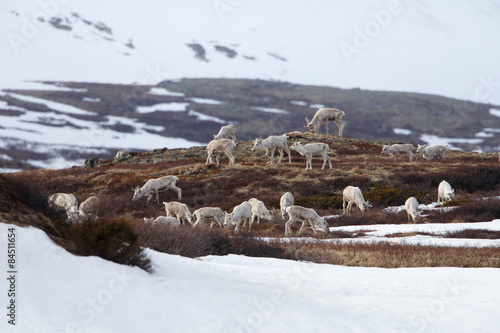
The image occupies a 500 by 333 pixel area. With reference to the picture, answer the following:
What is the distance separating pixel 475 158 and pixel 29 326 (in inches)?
1708

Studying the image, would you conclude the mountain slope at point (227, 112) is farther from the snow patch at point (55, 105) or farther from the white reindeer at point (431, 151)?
the white reindeer at point (431, 151)

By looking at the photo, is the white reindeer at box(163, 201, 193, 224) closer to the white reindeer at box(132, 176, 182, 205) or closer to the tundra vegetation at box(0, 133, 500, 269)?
the tundra vegetation at box(0, 133, 500, 269)

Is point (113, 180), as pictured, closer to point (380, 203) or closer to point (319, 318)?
point (380, 203)

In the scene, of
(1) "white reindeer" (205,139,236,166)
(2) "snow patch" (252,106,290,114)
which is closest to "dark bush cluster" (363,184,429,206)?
(1) "white reindeer" (205,139,236,166)

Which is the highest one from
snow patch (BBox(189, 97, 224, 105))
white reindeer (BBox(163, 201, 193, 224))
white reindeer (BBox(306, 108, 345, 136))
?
snow patch (BBox(189, 97, 224, 105))

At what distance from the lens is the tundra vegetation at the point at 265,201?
257 inches

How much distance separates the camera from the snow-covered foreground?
16.0ft

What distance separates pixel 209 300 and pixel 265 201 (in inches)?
819

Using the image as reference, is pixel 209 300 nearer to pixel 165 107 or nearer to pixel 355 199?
pixel 355 199

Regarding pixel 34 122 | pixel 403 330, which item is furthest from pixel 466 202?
pixel 34 122

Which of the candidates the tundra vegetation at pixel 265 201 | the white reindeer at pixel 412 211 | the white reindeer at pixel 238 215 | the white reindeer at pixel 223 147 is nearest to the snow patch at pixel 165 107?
the tundra vegetation at pixel 265 201

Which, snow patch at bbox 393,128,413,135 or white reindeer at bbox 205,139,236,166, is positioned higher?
snow patch at bbox 393,128,413,135

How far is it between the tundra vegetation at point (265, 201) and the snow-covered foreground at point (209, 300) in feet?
1.69

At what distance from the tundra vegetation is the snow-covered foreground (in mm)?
514
